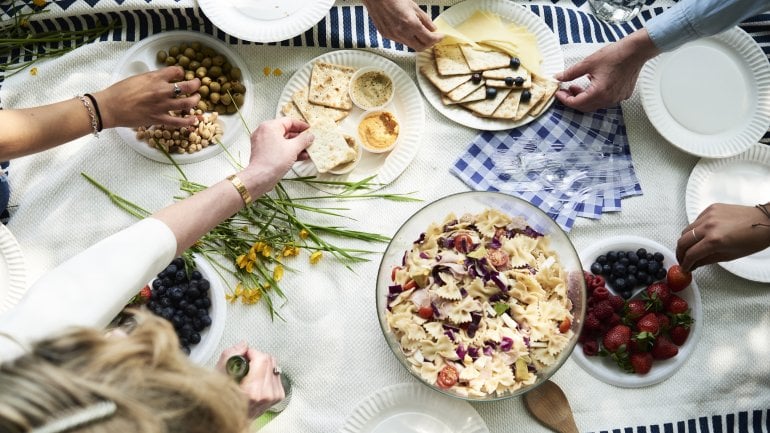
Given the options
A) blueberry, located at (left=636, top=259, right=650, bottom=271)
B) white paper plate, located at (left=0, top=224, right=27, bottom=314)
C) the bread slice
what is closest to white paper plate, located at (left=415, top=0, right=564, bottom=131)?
the bread slice

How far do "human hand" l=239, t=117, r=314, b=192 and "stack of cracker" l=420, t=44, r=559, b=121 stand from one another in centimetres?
43

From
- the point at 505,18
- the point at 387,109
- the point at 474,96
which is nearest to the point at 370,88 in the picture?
the point at 387,109

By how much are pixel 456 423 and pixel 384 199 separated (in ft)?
2.04

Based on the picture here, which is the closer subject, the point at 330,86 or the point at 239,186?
the point at 239,186

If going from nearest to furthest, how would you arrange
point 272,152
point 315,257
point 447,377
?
point 447,377
point 272,152
point 315,257

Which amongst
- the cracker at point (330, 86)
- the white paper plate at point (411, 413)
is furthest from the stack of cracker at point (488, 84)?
the white paper plate at point (411, 413)

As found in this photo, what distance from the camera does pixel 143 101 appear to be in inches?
65.1

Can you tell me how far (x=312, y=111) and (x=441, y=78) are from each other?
1.23ft

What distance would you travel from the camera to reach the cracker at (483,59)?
5.91ft

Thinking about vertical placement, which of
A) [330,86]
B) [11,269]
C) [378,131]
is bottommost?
[11,269]

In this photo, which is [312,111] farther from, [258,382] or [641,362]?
[641,362]

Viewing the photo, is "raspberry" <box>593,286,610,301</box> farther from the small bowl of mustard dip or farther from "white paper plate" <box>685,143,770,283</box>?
the small bowl of mustard dip

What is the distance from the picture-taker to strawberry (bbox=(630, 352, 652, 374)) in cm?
164

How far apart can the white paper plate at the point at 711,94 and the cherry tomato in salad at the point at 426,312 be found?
84cm
